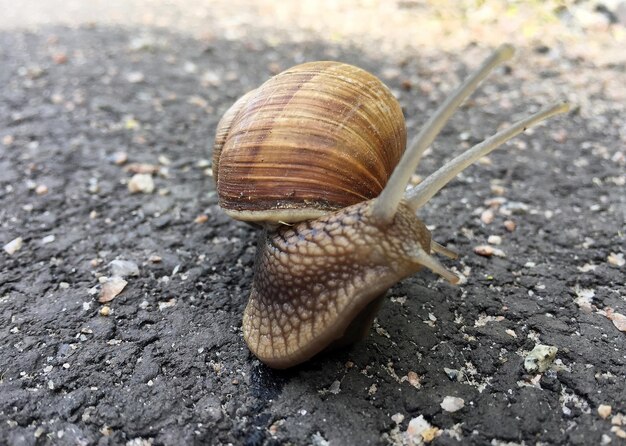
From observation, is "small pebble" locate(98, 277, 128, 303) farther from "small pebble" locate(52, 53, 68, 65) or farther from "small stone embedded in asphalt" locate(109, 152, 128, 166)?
"small pebble" locate(52, 53, 68, 65)

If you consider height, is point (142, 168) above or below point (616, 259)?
below

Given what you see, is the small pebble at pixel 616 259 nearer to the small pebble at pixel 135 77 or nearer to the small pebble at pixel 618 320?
the small pebble at pixel 618 320

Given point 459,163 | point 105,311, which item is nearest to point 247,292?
point 105,311

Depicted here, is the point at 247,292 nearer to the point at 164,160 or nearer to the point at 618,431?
the point at 164,160

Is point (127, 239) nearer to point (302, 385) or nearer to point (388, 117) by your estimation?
point (302, 385)

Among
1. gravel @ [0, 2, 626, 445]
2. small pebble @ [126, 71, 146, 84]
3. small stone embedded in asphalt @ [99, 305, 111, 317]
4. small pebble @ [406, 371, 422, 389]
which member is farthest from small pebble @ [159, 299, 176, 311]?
small pebble @ [126, 71, 146, 84]

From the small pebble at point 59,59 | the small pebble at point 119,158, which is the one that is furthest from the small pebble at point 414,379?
the small pebble at point 59,59

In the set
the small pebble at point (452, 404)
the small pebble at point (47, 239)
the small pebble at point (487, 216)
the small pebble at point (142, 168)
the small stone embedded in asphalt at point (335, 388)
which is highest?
the small pebble at point (452, 404)
